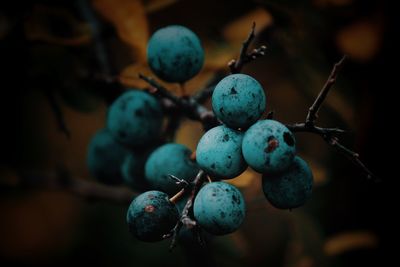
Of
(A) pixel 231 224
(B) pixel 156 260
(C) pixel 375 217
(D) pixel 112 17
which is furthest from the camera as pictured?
(B) pixel 156 260

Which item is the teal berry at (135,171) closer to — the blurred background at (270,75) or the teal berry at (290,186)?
the blurred background at (270,75)

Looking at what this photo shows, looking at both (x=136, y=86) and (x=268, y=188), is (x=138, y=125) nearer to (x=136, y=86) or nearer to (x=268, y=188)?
(x=136, y=86)

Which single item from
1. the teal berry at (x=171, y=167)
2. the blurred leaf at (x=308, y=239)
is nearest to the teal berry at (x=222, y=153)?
the teal berry at (x=171, y=167)

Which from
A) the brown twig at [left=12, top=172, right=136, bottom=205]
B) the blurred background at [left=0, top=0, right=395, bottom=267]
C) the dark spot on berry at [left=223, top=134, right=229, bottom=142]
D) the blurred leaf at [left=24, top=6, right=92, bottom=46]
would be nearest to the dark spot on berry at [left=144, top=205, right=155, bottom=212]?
the dark spot on berry at [left=223, top=134, right=229, bottom=142]

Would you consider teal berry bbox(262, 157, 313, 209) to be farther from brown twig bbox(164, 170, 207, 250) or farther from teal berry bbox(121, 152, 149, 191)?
teal berry bbox(121, 152, 149, 191)

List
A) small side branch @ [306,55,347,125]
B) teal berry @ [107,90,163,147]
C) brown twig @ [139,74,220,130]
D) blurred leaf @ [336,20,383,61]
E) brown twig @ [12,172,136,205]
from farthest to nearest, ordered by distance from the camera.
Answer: brown twig @ [12,172,136,205] → blurred leaf @ [336,20,383,61] → teal berry @ [107,90,163,147] → brown twig @ [139,74,220,130] → small side branch @ [306,55,347,125]

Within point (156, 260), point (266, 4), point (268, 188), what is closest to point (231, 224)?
point (268, 188)
